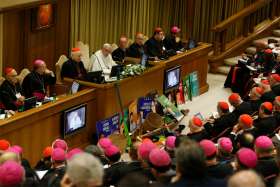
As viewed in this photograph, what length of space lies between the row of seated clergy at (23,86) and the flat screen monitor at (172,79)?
2.65 metres

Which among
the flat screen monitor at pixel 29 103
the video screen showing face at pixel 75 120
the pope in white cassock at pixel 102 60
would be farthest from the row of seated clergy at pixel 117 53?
the flat screen monitor at pixel 29 103

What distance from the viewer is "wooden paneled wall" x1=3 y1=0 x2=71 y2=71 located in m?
13.3

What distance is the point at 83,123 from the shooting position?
440 inches

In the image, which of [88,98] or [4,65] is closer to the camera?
[88,98]

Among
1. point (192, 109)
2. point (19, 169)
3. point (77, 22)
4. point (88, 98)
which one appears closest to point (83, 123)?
point (88, 98)

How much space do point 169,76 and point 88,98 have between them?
2.96 meters

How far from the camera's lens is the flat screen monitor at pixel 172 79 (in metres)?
13.7

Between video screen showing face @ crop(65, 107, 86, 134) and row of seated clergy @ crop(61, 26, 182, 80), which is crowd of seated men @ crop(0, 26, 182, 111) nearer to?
row of seated clergy @ crop(61, 26, 182, 80)

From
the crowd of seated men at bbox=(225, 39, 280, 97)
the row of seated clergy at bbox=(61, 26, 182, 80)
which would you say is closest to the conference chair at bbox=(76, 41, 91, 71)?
the row of seated clergy at bbox=(61, 26, 182, 80)

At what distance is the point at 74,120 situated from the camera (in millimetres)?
10938

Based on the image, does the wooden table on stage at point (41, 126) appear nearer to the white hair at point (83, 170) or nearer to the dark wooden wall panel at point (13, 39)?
the dark wooden wall panel at point (13, 39)

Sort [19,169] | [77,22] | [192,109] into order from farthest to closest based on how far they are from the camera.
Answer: [77,22] < [192,109] < [19,169]

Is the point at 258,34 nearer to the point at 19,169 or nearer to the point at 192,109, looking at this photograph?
the point at 192,109

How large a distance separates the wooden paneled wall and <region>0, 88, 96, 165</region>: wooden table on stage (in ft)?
9.36
